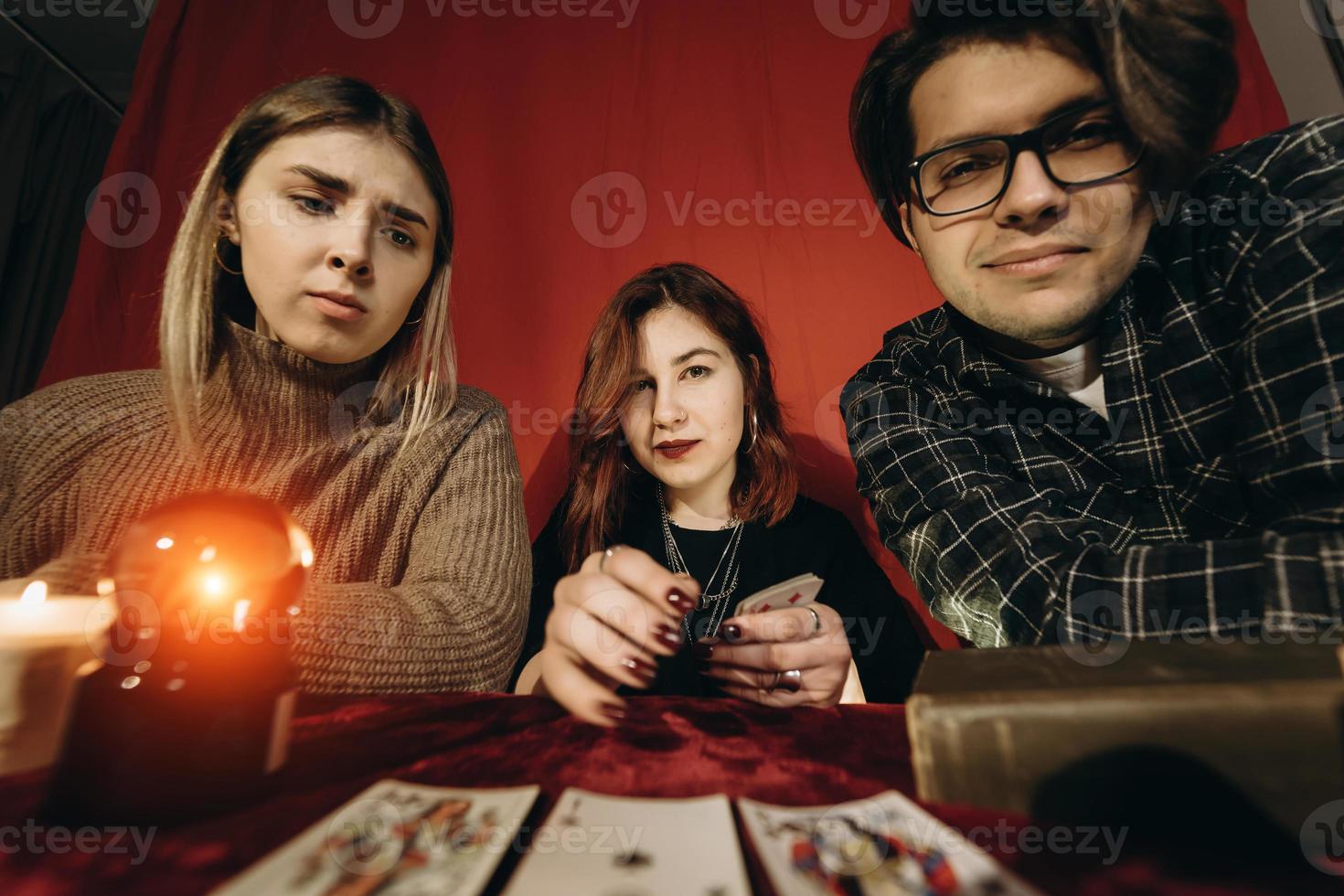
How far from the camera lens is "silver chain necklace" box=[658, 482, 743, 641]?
126 centimetres

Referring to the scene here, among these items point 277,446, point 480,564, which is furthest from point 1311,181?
point 277,446

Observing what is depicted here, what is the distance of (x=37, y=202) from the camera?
91.0 inches

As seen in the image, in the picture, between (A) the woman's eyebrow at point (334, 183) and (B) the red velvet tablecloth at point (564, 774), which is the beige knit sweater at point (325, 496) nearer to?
(B) the red velvet tablecloth at point (564, 774)

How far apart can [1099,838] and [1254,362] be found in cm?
76

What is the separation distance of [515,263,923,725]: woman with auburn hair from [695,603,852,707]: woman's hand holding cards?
27 centimetres

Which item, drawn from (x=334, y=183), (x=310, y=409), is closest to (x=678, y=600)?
(x=310, y=409)

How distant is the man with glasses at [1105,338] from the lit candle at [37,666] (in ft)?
3.52

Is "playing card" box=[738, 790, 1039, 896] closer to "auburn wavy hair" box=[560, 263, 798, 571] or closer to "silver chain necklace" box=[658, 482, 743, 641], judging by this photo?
"silver chain necklace" box=[658, 482, 743, 641]

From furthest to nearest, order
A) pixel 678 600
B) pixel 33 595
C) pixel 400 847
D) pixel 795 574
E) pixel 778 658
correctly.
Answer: pixel 795 574, pixel 778 658, pixel 678 600, pixel 33 595, pixel 400 847

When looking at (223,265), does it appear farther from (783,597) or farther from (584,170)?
(783,597)

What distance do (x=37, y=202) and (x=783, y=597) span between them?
353 cm

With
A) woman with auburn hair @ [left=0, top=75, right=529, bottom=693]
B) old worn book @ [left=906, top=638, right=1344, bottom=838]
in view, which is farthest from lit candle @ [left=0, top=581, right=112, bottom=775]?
old worn book @ [left=906, top=638, right=1344, bottom=838]

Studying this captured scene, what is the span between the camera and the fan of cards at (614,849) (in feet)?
1.04

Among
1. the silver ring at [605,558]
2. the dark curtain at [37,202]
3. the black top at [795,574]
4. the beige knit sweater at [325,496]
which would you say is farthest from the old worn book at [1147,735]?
the dark curtain at [37,202]
